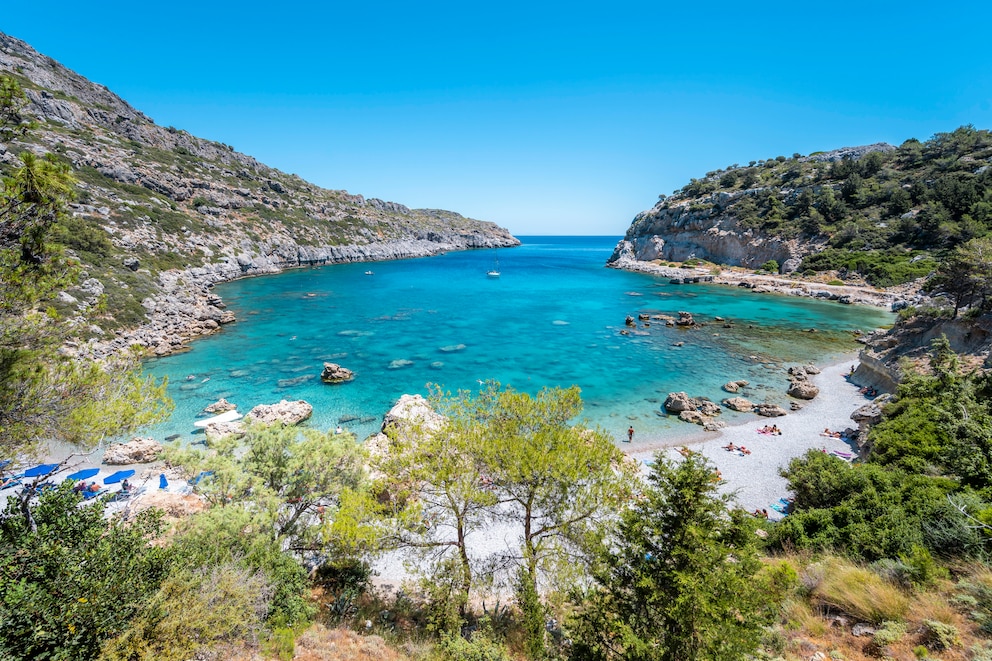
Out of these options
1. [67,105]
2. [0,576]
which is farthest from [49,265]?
[67,105]

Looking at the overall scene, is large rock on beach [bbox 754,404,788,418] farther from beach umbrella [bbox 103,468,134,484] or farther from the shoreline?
the shoreline

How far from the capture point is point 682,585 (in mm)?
6012

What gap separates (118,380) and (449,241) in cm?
17362

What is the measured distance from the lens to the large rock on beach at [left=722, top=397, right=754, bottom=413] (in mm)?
24844

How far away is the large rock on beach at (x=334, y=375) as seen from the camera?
95.3 feet

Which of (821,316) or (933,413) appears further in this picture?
(821,316)

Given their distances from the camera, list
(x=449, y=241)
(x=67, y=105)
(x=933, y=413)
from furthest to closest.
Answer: (x=449, y=241)
(x=67, y=105)
(x=933, y=413)

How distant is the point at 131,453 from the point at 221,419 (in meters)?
3.98

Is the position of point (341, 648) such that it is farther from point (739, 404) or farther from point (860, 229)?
point (860, 229)

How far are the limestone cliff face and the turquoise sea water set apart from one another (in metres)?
19.0

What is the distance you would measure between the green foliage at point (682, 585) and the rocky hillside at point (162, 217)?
22.2 m

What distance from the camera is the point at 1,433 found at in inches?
262

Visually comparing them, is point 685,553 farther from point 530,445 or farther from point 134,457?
point 134,457

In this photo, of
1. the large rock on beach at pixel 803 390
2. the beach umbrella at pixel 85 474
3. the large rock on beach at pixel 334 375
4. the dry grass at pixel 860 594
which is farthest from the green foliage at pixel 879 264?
the beach umbrella at pixel 85 474
